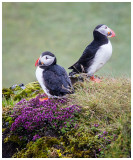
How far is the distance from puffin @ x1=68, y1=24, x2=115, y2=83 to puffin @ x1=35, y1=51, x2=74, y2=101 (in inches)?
39.1

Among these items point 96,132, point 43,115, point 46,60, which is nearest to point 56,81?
point 46,60

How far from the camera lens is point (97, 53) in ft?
19.0

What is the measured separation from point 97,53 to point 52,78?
1.50 metres

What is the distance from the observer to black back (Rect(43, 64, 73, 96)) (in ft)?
15.3

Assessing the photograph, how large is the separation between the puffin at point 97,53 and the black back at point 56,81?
39.2 inches

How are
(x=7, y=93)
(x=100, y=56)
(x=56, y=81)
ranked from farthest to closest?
(x=7, y=93) → (x=100, y=56) → (x=56, y=81)

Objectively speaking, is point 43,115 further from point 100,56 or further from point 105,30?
point 105,30

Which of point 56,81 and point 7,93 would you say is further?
point 7,93

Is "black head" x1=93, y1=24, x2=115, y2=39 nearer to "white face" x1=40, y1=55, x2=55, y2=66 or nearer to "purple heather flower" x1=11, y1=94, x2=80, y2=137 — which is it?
"white face" x1=40, y1=55, x2=55, y2=66

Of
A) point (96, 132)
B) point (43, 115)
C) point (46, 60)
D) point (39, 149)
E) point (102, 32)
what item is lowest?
point (39, 149)

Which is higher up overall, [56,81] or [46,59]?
[46,59]

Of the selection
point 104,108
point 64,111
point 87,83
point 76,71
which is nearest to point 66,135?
point 64,111

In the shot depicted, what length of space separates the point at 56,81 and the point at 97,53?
149 centimetres

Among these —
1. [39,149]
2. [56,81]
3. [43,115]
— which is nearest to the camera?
[39,149]
